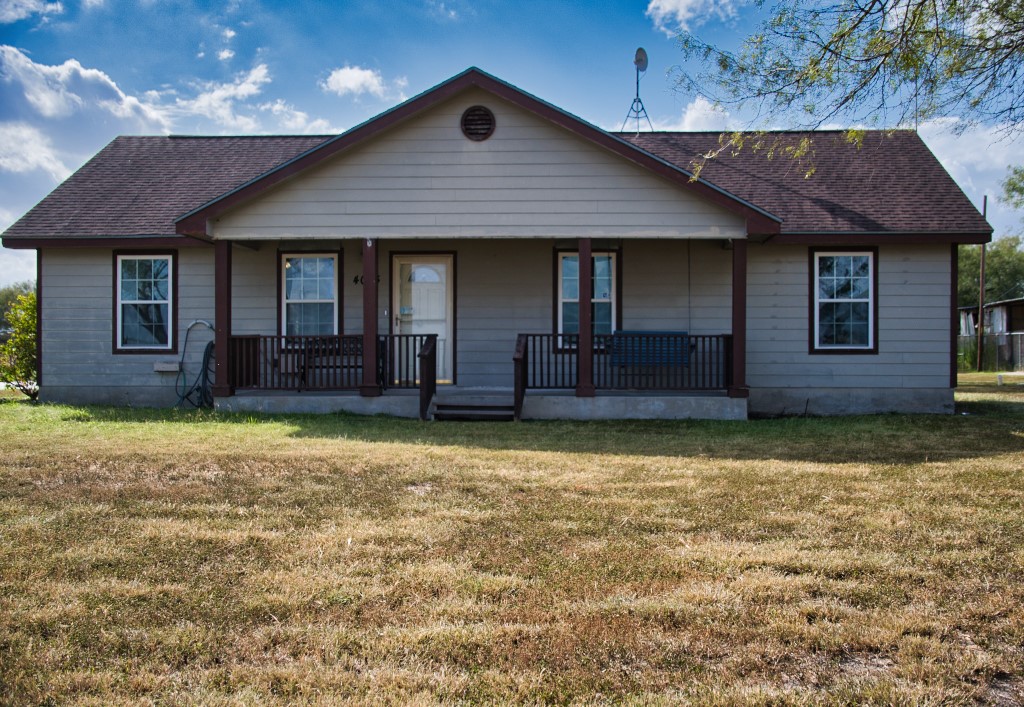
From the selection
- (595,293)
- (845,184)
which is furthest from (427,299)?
(845,184)

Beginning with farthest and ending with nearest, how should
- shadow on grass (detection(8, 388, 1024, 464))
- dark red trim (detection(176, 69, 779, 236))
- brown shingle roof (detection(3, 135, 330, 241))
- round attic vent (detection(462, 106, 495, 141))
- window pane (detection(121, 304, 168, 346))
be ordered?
window pane (detection(121, 304, 168, 346))
brown shingle roof (detection(3, 135, 330, 241))
round attic vent (detection(462, 106, 495, 141))
dark red trim (detection(176, 69, 779, 236))
shadow on grass (detection(8, 388, 1024, 464))

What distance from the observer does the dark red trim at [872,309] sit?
41.1ft

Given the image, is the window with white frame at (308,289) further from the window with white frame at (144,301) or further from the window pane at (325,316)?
the window with white frame at (144,301)

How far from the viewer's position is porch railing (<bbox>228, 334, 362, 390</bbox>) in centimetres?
1166

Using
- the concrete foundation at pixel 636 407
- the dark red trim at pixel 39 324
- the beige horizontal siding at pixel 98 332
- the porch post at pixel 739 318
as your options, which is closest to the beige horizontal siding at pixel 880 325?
the porch post at pixel 739 318

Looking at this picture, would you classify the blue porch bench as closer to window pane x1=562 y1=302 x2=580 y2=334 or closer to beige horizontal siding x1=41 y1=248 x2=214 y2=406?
window pane x1=562 y1=302 x2=580 y2=334

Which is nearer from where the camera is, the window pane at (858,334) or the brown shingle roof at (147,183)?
the window pane at (858,334)

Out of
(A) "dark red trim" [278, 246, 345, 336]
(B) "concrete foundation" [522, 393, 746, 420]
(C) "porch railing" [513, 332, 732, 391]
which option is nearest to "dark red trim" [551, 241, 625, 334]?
(C) "porch railing" [513, 332, 732, 391]

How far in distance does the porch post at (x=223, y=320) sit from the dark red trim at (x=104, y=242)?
4.25ft

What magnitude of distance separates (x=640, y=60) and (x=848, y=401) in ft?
24.5

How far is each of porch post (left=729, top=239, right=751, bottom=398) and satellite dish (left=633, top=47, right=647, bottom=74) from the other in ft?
18.3

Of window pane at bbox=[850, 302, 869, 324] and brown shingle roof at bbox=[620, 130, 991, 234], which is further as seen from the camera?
window pane at bbox=[850, 302, 869, 324]

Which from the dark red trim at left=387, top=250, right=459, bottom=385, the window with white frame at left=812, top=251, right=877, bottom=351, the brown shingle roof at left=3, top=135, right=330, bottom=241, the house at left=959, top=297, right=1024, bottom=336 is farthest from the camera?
the house at left=959, top=297, right=1024, bottom=336

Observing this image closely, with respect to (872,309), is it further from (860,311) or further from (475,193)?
(475,193)
